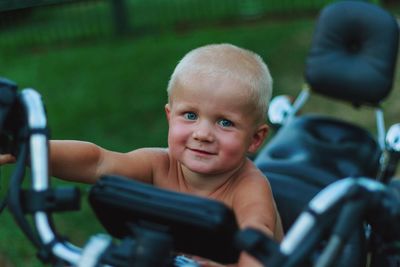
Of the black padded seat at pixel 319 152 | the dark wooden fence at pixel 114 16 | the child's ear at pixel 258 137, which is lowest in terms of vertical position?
the dark wooden fence at pixel 114 16

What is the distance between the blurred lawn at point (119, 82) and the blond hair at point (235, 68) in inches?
88.6

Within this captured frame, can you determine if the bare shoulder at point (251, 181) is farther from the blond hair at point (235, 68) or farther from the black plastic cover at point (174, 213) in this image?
the black plastic cover at point (174, 213)

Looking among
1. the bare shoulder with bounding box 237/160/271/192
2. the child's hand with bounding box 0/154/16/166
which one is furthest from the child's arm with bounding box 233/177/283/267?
the child's hand with bounding box 0/154/16/166

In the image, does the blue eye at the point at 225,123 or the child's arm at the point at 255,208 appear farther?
the blue eye at the point at 225,123

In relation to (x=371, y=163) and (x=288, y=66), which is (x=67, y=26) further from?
(x=371, y=163)

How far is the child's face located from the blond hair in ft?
0.09

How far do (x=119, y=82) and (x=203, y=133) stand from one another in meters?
4.95

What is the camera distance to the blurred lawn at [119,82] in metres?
5.27

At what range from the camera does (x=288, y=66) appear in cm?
684

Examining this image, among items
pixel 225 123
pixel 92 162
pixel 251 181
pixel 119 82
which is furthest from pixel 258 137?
pixel 119 82

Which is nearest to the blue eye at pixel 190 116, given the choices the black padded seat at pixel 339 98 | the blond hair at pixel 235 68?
the blond hair at pixel 235 68

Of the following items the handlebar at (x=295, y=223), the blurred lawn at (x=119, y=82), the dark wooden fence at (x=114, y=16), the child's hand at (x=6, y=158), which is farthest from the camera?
the dark wooden fence at (x=114, y=16)

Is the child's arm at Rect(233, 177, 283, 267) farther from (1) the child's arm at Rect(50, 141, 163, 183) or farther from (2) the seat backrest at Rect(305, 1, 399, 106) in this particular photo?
(2) the seat backrest at Rect(305, 1, 399, 106)

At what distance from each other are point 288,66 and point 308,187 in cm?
430
